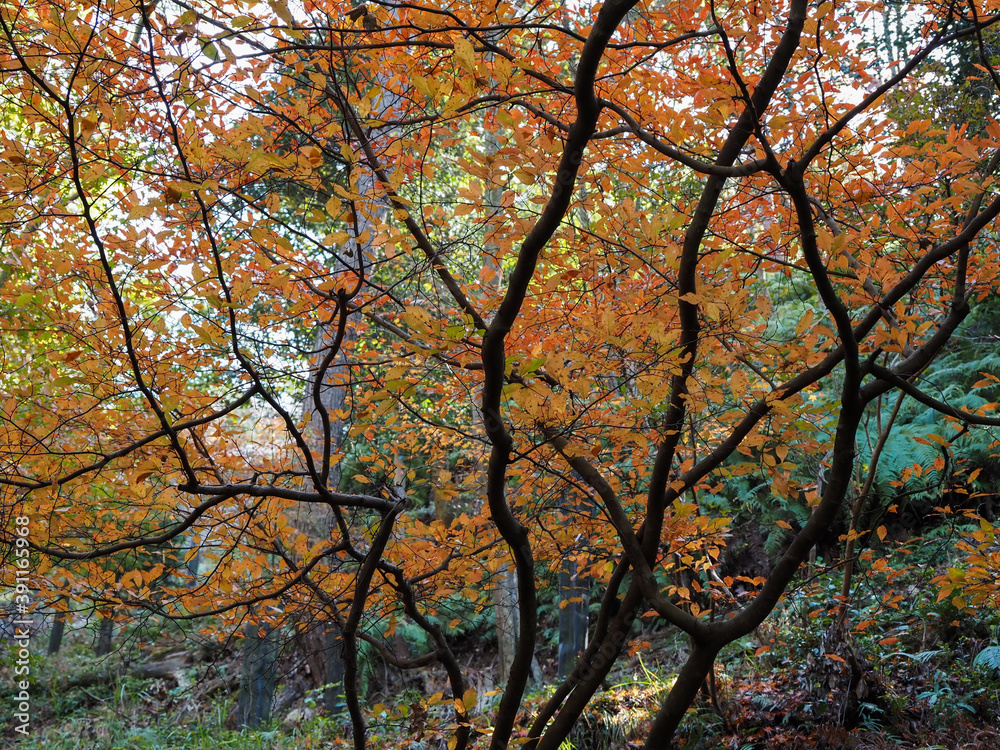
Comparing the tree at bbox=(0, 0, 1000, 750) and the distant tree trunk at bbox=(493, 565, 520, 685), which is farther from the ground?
the tree at bbox=(0, 0, 1000, 750)

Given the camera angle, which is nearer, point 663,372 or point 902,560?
point 663,372

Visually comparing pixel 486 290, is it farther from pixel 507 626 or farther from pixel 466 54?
pixel 507 626

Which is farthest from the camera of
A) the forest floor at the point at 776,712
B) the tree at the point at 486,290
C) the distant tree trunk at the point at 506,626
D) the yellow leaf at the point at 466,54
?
the distant tree trunk at the point at 506,626

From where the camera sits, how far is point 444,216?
7.65 ft

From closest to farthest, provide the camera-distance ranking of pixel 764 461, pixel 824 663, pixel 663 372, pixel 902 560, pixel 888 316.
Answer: pixel 663 372 < pixel 764 461 < pixel 888 316 < pixel 824 663 < pixel 902 560

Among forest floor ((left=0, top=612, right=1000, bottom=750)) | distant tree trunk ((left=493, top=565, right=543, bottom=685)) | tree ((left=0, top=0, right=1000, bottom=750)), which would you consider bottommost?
forest floor ((left=0, top=612, right=1000, bottom=750))

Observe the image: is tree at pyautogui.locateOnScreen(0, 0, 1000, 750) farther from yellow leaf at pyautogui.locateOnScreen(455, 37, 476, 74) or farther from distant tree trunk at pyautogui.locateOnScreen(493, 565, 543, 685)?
distant tree trunk at pyautogui.locateOnScreen(493, 565, 543, 685)

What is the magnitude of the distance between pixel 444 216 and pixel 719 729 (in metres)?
3.69

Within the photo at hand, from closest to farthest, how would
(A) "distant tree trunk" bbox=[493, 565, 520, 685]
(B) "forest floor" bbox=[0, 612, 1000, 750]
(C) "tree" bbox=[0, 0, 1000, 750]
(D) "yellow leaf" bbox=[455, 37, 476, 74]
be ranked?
(D) "yellow leaf" bbox=[455, 37, 476, 74] < (C) "tree" bbox=[0, 0, 1000, 750] < (B) "forest floor" bbox=[0, 612, 1000, 750] < (A) "distant tree trunk" bbox=[493, 565, 520, 685]

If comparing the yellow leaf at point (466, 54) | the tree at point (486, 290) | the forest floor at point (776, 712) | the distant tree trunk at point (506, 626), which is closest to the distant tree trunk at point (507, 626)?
the distant tree trunk at point (506, 626)

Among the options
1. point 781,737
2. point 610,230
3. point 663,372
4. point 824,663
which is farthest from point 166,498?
point 824,663

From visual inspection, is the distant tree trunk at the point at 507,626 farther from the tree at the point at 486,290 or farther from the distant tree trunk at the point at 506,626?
the tree at the point at 486,290

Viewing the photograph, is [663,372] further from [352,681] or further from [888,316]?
[352,681]

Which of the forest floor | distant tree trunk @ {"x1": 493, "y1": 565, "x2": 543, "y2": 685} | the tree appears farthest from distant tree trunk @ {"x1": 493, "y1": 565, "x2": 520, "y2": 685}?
the tree
